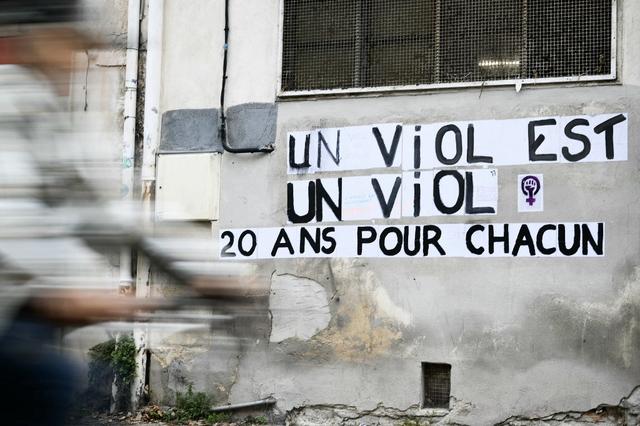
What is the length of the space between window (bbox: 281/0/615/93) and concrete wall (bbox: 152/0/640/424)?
15 centimetres

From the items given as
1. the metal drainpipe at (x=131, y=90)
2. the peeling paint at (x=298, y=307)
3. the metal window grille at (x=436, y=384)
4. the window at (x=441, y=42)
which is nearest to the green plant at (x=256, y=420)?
the peeling paint at (x=298, y=307)

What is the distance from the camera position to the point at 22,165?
208 cm

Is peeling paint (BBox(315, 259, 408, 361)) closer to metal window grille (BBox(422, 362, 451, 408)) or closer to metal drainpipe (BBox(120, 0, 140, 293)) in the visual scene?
metal window grille (BBox(422, 362, 451, 408))

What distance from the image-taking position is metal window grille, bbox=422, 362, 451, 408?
7.68 meters

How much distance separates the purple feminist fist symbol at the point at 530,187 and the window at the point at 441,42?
865mm

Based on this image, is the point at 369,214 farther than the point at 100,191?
Yes

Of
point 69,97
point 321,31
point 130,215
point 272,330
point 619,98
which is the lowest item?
point 272,330

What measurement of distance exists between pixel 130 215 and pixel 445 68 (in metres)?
6.14

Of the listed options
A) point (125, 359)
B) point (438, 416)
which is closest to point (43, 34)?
point (438, 416)

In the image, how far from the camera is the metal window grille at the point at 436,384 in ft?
25.2

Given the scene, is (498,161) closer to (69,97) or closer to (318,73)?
(318,73)

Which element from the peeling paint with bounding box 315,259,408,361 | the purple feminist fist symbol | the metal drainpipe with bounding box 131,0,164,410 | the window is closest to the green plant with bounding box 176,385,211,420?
the peeling paint with bounding box 315,259,408,361

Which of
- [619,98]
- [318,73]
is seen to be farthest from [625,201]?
[318,73]

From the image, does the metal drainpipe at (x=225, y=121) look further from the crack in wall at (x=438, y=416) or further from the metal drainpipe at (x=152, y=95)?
the crack in wall at (x=438, y=416)
